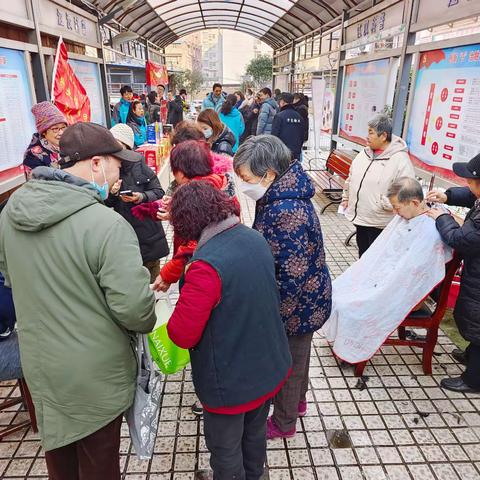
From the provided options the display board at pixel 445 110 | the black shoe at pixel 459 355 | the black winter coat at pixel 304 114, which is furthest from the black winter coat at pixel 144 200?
the black winter coat at pixel 304 114

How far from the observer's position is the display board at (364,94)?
18.6 feet

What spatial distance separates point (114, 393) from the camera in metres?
1.47

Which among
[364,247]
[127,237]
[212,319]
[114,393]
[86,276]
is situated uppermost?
[127,237]

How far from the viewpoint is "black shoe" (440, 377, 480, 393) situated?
273cm

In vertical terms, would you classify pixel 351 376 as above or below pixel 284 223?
below

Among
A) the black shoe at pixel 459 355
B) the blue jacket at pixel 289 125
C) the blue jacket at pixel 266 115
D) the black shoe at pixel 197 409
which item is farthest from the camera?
the blue jacket at pixel 266 115

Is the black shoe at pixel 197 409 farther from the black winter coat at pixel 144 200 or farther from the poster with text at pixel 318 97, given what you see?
the poster with text at pixel 318 97

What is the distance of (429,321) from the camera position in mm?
2824

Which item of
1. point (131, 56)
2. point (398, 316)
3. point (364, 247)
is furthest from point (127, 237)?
point (131, 56)

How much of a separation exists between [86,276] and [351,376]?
229 centimetres

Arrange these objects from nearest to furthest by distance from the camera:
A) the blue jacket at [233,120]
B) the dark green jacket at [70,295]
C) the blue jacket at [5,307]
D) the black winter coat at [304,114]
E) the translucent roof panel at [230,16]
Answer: the dark green jacket at [70,295]
the blue jacket at [5,307]
the black winter coat at [304,114]
the blue jacket at [233,120]
the translucent roof panel at [230,16]

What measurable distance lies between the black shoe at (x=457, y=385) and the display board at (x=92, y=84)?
5.87m

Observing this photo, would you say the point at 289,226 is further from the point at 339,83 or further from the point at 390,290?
the point at 339,83

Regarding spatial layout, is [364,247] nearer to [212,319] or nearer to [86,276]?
[212,319]
